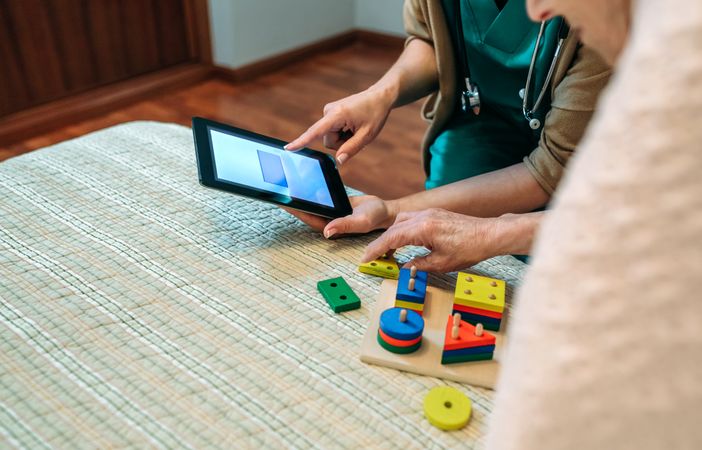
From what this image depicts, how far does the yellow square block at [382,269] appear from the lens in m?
0.70

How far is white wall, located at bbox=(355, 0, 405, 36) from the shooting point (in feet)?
9.20

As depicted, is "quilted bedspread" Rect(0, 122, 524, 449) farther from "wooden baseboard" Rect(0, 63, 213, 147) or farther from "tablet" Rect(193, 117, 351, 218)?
"wooden baseboard" Rect(0, 63, 213, 147)

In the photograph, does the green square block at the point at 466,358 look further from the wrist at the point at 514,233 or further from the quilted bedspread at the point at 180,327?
the wrist at the point at 514,233

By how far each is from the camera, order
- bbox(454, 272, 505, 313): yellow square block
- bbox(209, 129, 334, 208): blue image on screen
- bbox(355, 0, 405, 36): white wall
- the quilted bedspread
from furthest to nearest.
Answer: bbox(355, 0, 405, 36): white wall → bbox(209, 129, 334, 208): blue image on screen → bbox(454, 272, 505, 313): yellow square block → the quilted bedspread

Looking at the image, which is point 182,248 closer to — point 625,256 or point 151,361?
point 151,361

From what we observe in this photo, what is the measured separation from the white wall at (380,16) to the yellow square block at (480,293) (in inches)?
91.5


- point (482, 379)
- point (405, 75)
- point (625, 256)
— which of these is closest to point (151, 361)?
point (482, 379)

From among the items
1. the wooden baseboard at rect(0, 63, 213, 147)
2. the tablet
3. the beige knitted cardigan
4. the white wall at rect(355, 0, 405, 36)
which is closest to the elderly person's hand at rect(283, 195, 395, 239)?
the tablet

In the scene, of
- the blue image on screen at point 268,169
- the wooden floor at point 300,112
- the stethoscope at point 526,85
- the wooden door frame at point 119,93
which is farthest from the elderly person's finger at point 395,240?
the wooden door frame at point 119,93

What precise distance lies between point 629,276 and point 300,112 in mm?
2086

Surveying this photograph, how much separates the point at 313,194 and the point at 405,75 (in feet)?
1.05

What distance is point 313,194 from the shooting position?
2.59ft

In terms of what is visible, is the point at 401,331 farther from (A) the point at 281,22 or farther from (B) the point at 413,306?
(A) the point at 281,22

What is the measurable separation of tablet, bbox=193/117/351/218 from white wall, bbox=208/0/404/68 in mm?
1680
